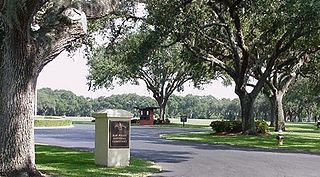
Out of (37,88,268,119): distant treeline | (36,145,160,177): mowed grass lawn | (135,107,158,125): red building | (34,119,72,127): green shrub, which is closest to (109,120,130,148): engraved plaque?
(36,145,160,177): mowed grass lawn

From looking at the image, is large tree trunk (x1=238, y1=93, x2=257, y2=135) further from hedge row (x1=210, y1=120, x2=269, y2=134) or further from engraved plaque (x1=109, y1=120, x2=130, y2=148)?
engraved plaque (x1=109, y1=120, x2=130, y2=148)

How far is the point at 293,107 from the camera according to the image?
95438mm

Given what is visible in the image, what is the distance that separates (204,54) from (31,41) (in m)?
21.3

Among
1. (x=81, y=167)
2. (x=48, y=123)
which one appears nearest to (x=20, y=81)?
(x=81, y=167)

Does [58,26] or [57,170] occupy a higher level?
[58,26]

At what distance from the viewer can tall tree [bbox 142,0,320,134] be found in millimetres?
24250

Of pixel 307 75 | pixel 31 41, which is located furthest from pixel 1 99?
pixel 307 75

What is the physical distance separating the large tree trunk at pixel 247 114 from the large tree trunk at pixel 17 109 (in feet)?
74.4

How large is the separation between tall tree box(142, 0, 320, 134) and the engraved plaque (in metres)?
10.4

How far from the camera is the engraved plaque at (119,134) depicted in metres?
14.4

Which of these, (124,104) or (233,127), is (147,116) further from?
(124,104)

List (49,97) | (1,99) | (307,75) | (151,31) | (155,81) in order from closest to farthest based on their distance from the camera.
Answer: (1,99) < (151,31) < (307,75) < (155,81) < (49,97)

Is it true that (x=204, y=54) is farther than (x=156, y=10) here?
Yes

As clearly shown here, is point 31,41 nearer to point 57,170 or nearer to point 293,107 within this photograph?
point 57,170
